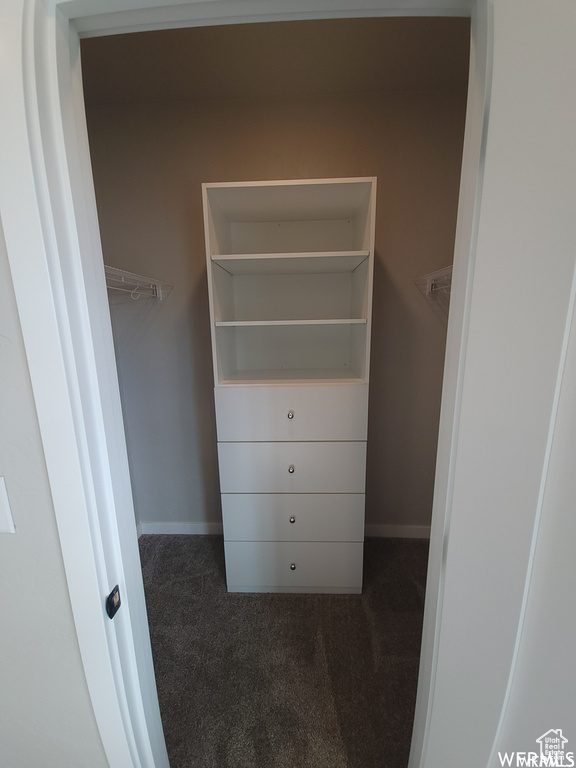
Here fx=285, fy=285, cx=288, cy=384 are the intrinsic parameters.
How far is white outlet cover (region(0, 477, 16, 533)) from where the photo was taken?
545 millimetres

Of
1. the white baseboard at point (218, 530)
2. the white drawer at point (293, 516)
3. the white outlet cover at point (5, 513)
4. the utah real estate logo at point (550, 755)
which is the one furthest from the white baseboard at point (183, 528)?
the utah real estate logo at point (550, 755)

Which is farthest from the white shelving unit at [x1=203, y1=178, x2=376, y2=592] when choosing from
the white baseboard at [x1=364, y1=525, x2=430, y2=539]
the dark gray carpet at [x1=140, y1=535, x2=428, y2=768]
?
the white baseboard at [x1=364, y1=525, x2=430, y2=539]

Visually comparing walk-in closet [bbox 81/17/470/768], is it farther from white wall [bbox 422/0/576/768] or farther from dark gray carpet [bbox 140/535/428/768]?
white wall [bbox 422/0/576/768]

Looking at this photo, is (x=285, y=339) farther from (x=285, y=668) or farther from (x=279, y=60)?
(x=285, y=668)

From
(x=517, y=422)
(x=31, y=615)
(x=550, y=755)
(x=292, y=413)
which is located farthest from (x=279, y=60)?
(x=550, y=755)

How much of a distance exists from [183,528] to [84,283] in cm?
200

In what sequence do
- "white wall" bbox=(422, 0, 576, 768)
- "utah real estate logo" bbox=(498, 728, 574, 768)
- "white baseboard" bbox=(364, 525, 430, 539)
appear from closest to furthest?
"white wall" bbox=(422, 0, 576, 768) → "utah real estate logo" bbox=(498, 728, 574, 768) → "white baseboard" bbox=(364, 525, 430, 539)

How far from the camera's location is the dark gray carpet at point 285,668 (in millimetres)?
1034

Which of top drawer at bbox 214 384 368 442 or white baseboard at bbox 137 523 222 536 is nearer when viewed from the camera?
top drawer at bbox 214 384 368 442

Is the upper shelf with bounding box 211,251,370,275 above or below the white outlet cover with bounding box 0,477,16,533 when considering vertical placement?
above

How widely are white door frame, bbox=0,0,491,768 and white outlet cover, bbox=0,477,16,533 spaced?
0.10 metres

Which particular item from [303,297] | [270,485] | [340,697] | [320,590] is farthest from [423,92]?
[340,697]

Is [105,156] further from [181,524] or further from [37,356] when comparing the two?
[181,524]

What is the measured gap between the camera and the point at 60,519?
547 mm
